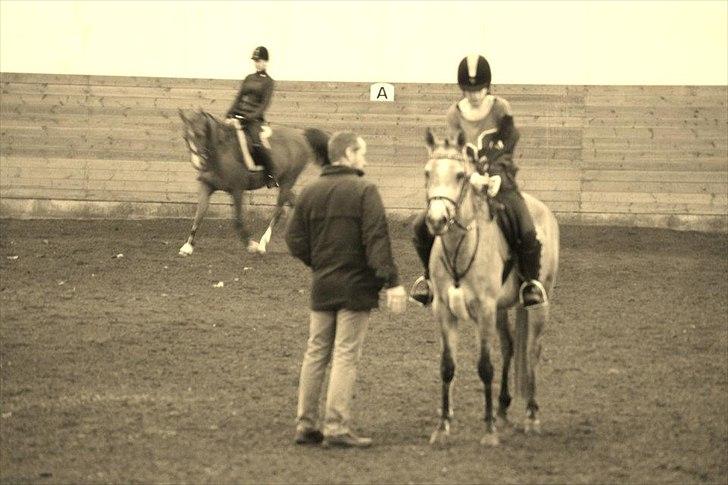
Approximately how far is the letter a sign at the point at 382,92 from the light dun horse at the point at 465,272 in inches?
486

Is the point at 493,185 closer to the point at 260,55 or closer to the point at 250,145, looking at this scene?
the point at 260,55

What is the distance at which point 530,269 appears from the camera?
9.09 m

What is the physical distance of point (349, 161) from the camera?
27.4 ft

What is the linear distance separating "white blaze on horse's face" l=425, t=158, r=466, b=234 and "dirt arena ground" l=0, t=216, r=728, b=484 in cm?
149

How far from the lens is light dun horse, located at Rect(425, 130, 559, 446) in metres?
7.96

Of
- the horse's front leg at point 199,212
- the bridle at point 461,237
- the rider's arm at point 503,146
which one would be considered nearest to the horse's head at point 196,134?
the horse's front leg at point 199,212

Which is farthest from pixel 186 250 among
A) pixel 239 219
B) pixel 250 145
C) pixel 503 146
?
pixel 503 146

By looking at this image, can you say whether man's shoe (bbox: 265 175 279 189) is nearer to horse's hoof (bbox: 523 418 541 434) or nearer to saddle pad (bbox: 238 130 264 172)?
saddle pad (bbox: 238 130 264 172)

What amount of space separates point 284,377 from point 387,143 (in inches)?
440

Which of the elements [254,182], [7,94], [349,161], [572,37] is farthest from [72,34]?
[349,161]

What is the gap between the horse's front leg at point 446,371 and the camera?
8.38m

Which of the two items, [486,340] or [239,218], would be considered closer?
[486,340]

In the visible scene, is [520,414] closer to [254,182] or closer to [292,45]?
[254,182]

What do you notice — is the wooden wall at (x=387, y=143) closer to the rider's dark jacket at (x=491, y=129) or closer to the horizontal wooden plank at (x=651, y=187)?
the horizontal wooden plank at (x=651, y=187)
